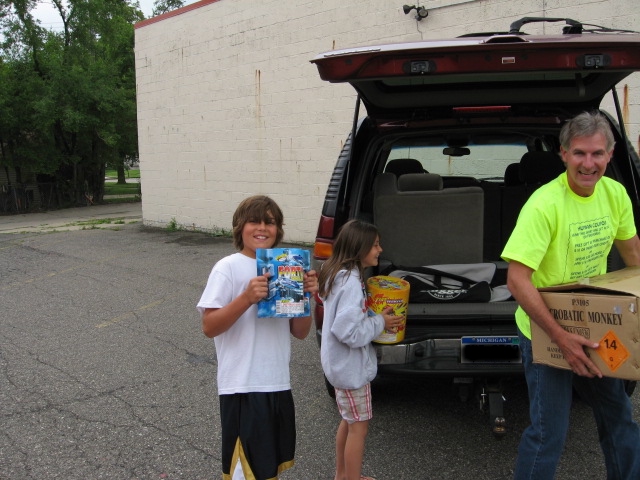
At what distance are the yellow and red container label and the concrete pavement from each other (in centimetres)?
1319

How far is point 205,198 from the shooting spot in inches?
485

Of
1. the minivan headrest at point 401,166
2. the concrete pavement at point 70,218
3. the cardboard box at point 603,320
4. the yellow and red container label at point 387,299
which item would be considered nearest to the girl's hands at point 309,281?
the yellow and red container label at point 387,299

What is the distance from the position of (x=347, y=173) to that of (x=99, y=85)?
1772 cm

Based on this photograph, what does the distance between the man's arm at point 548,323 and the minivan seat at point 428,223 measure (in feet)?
5.55

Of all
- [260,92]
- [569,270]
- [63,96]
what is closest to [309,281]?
[569,270]

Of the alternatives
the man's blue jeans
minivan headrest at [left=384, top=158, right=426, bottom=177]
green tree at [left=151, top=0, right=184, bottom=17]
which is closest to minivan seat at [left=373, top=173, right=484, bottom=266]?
minivan headrest at [left=384, top=158, right=426, bottom=177]

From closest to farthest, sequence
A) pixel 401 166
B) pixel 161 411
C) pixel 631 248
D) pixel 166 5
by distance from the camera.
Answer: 1. pixel 631 248
2. pixel 161 411
3. pixel 401 166
4. pixel 166 5

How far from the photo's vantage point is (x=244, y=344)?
239 cm

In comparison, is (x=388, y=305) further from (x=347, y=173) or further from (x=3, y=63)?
(x=3, y=63)

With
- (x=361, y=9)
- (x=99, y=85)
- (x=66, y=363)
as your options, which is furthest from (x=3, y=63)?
(x=66, y=363)

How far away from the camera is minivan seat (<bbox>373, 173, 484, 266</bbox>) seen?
394 cm

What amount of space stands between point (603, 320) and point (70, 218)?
17719 millimetres

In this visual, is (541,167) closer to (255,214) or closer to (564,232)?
(564,232)

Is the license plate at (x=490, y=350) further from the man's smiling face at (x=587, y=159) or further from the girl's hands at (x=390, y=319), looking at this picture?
the man's smiling face at (x=587, y=159)
